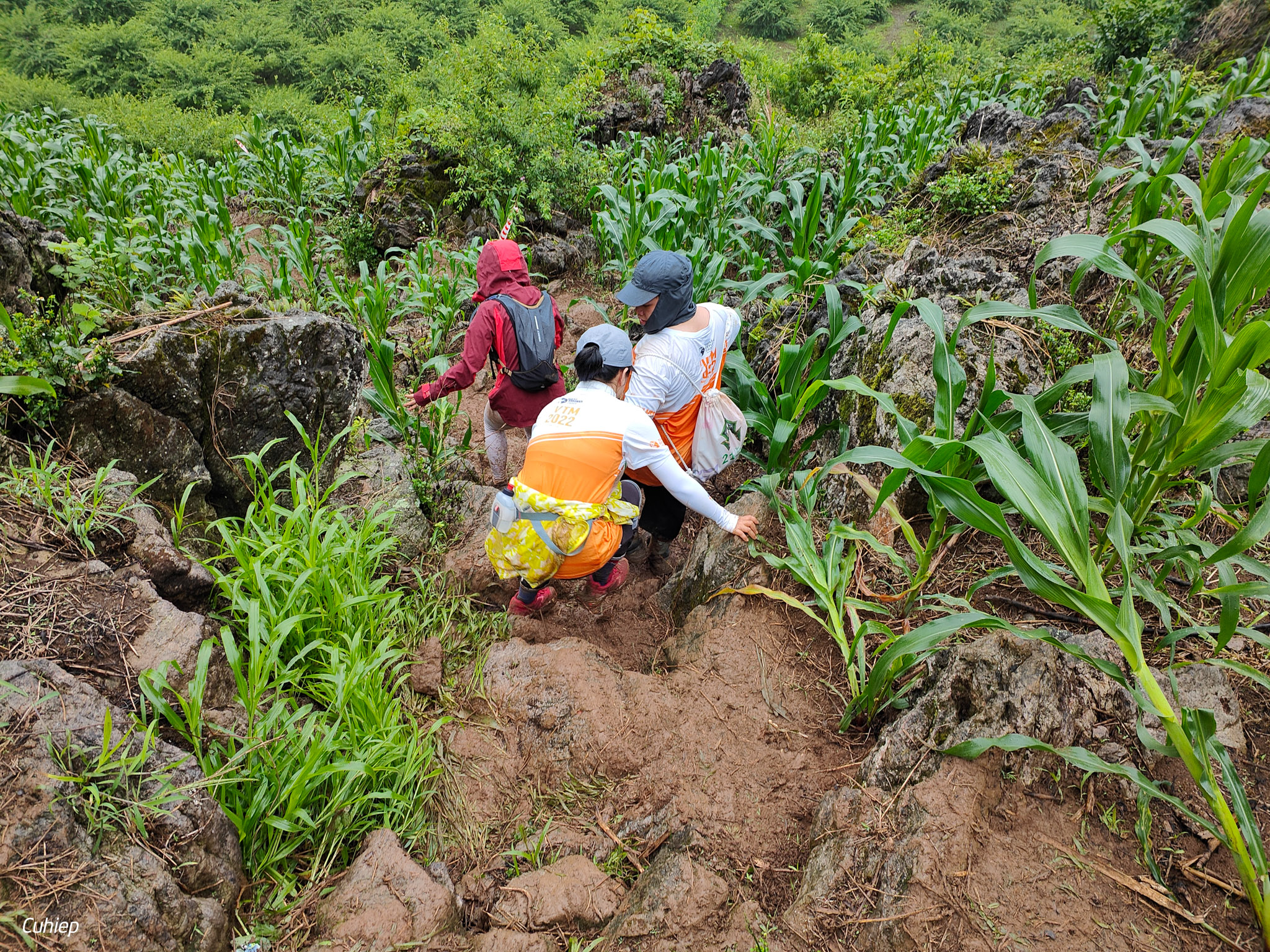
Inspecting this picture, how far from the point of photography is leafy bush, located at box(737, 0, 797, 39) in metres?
20.1

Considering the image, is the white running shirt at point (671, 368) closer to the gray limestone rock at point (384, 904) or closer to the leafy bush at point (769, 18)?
the gray limestone rock at point (384, 904)

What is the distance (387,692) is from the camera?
237 cm

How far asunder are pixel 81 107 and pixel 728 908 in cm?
1598

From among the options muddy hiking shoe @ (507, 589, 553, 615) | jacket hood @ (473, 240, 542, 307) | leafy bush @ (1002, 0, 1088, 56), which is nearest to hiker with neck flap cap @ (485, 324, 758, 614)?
muddy hiking shoe @ (507, 589, 553, 615)

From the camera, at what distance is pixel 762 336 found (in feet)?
13.5

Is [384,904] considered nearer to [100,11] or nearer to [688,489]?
[688,489]

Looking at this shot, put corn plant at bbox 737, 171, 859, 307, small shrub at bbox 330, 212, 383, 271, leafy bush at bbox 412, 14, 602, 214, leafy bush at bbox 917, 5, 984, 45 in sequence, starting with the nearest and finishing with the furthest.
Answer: corn plant at bbox 737, 171, 859, 307 → leafy bush at bbox 412, 14, 602, 214 → small shrub at bbox 330, 212, 383, 271 → leafy bush at bbox 917, 5, 984, 45

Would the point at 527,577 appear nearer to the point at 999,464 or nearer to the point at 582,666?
the point at 582,666

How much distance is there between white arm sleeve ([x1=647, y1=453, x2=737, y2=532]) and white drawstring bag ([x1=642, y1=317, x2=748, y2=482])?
41 centimetres

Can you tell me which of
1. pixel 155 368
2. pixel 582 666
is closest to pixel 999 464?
pixel 582 666

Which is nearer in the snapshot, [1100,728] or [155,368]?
[1100,728]

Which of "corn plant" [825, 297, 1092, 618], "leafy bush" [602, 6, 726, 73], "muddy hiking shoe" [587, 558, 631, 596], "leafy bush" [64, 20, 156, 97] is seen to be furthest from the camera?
"leafy bush" [64, 20, 156, 97]

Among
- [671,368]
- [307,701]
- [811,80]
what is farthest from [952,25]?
[307,701]

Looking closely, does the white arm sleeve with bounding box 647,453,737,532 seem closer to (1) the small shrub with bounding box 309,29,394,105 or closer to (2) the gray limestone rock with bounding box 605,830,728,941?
(2) the gray limestone rock with bounding box 605,830,728,941
